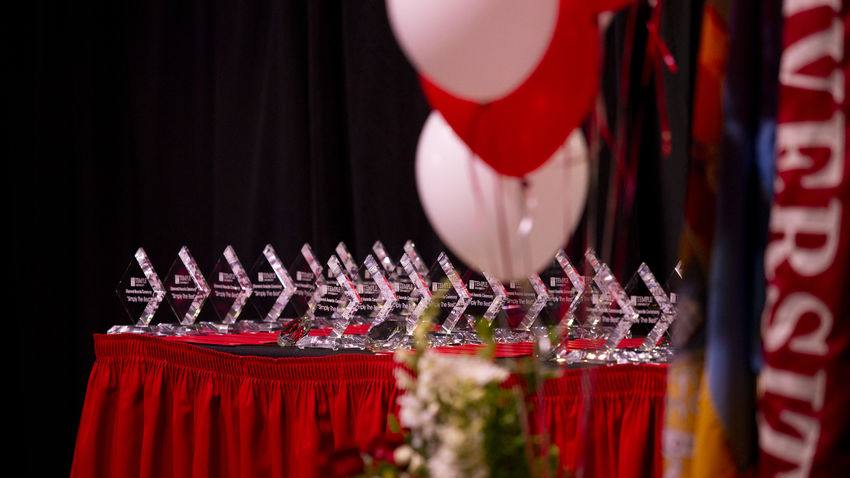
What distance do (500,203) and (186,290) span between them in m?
1.49

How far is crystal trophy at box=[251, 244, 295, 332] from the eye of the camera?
256 cm

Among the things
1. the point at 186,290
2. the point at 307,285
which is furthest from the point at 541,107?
the point at 186,290

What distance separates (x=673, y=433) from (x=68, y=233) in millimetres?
3600

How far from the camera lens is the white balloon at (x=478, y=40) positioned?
1.15 m

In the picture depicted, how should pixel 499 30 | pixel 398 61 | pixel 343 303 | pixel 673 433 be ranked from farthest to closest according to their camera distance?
pixel 398 61, pixel 343 303, pixel 499 30, pixel 673 433

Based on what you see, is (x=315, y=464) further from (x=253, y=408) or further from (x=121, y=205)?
(x=121, y=205)

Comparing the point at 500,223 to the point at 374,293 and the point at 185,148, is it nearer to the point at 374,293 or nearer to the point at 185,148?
the point at 374,293

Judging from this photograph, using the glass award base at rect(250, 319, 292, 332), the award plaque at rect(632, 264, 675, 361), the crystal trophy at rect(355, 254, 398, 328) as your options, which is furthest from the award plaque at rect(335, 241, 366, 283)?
the award plaque at rect(632, 264, 675, 361)

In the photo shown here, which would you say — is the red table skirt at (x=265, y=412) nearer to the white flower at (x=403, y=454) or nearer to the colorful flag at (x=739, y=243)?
the colorful flag at (x=739, y=243)

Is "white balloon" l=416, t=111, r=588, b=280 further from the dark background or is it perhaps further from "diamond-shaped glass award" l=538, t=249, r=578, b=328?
the dark background

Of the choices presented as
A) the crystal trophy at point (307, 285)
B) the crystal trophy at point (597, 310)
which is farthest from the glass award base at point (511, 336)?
the crystal trophy at point (307, 285)

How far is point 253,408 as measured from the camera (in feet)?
7.19

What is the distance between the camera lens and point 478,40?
3.83ft

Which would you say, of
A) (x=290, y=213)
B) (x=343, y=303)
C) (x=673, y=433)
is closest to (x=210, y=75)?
(x=290, y=213)
